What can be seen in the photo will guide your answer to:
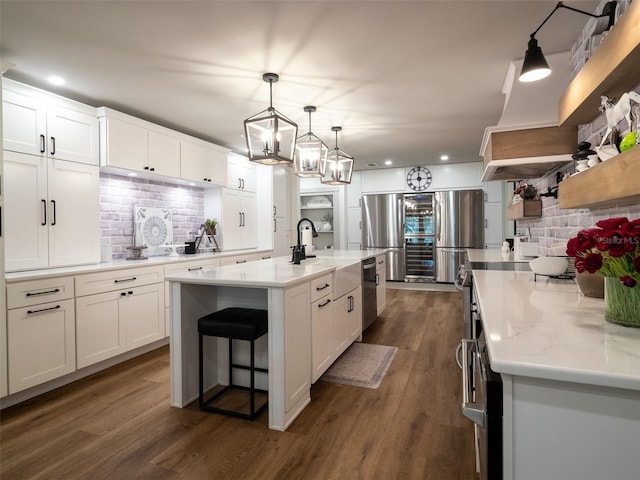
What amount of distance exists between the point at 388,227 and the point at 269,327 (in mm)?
5029

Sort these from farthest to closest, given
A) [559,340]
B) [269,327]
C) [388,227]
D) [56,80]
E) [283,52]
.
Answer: [388,227] → [56,80] → [283,52] → [269,327] → [559,340]

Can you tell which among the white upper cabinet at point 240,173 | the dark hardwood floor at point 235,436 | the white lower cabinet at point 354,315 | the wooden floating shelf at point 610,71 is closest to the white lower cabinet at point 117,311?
the dark hardwood floor at point 235,436

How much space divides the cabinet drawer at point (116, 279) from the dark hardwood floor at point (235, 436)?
709 millimetres

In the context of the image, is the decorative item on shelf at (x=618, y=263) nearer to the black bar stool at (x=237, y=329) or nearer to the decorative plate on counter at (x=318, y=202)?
the black bar stool at (x=237, y=329)

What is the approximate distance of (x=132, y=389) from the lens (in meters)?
2.57

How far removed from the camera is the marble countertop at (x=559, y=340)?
72 cm

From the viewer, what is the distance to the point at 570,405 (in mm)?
768

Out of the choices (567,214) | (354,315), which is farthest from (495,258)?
(354,315)

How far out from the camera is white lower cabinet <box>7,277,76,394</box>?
2.29 metres

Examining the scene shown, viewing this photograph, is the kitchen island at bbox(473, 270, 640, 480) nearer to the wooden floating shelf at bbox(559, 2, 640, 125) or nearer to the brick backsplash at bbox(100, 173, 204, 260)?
the wooden floating shelf at bbox(559, 2, 640, 125)

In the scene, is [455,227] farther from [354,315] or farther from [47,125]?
[47,125]

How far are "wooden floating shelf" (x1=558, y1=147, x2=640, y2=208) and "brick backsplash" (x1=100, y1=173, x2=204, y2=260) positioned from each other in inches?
149

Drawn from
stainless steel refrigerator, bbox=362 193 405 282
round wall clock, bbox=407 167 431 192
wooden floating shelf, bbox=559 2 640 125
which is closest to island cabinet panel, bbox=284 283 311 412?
wooden floating shelf, bbox=559 2 640 125

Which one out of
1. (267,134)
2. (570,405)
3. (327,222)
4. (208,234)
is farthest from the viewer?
(327,222)
